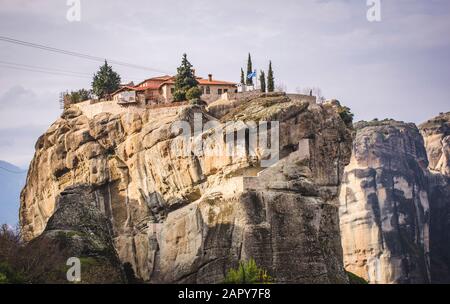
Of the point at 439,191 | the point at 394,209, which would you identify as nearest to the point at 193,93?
the point at 394,209

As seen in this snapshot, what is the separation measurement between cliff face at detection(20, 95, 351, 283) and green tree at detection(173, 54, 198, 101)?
285cm

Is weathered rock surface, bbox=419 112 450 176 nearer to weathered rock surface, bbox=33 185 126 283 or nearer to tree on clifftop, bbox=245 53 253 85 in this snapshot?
tree on clifftop, bbox=245 53 253 85

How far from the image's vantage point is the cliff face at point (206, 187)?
8338 cm

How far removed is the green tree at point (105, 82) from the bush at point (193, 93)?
1080 cm

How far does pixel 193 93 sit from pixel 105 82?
12.1m

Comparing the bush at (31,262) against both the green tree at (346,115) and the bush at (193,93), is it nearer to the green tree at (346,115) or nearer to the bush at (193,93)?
the bush at (193,93)

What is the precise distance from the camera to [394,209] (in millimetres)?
176875

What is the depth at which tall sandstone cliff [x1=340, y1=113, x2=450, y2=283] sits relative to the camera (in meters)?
169

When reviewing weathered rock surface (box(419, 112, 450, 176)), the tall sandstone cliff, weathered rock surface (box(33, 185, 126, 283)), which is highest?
weathered rock surface (box(419, 112, 450, 176))

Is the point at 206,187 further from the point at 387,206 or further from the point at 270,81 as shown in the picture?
the point at 387,206

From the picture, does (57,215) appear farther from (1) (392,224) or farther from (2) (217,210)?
(1) (392,224)

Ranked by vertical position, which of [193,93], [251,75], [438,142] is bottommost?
[193,93]

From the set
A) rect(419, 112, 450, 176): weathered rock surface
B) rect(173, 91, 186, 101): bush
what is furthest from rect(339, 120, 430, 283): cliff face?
rect(173, 91, 186, 101): bush

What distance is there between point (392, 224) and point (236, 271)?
332 ft
